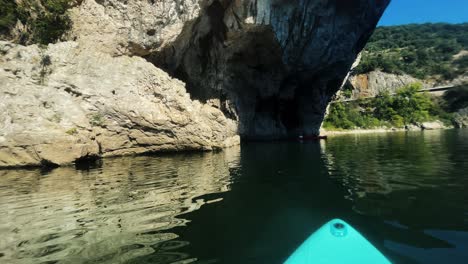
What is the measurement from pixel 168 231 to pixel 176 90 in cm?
1511

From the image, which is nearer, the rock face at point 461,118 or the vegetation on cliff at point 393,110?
the vegetation on cliff at point 393,110

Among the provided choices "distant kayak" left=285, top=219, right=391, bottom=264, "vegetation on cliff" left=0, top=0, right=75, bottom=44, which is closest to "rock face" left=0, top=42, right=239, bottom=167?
"vegetation on cliff" left=0, top=0, right=75, bottom=44

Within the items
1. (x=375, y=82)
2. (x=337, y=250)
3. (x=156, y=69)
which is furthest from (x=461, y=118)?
(x=337, y=250)

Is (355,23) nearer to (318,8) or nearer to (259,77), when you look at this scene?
(318,8)

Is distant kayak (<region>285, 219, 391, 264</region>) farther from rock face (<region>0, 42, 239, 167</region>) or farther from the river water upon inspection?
rock face (<region>0, 42, 239, 167</region>)

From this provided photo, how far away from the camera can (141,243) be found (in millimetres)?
4586

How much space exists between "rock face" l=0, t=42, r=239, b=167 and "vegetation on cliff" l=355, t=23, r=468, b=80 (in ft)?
223

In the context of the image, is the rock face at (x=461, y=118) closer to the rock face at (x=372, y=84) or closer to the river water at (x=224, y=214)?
the rock face at (x=372, y=84)

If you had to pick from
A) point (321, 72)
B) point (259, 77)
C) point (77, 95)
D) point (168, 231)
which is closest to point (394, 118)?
point (321, 72)

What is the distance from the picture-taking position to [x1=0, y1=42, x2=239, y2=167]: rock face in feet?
45.1

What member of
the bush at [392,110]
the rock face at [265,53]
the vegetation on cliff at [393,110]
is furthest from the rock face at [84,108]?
the bush at [392,110]

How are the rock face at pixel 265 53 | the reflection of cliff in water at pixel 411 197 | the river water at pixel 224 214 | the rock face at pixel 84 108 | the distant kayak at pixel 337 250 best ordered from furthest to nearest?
the rock face at pixel 265 53 → the rock face at pixel 84 108 → the reflection of cliff in water at pixel 411 197 → the river water at pixel 224 214 → the distant kayak at pixel 337 250

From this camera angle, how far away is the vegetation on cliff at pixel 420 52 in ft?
267

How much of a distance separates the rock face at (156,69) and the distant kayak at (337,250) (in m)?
13.2
